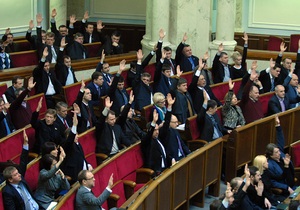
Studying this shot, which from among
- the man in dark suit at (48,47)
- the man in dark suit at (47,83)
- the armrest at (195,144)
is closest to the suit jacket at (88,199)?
the armrest at (195,144)

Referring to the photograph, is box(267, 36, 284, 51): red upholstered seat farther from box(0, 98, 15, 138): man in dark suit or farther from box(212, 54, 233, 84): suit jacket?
box(0, 98, 15, 138): man in dark suit

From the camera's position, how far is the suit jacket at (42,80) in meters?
8.64

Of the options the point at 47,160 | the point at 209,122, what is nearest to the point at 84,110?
the point at 209,122

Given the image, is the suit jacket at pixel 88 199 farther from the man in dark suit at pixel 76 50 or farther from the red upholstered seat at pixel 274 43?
the red upholstered seat at pixel 274 43

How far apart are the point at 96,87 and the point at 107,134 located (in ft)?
4.72

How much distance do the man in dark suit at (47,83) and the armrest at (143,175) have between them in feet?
7.23

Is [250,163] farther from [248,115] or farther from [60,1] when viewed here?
[60,1]

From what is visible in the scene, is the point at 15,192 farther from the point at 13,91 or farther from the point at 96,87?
the point at 96,87

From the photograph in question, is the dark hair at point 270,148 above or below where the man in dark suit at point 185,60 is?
below

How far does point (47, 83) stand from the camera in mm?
8750

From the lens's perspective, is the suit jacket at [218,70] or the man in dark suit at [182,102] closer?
the man in dark suit at [182,102]

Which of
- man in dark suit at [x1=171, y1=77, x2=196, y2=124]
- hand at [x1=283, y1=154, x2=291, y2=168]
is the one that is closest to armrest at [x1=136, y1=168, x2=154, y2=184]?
hand at [x1=283, y1=154, x2=291, y2=168]

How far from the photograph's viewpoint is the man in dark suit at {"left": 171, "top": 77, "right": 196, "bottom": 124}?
27.4ft

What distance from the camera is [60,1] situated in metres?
12.3
